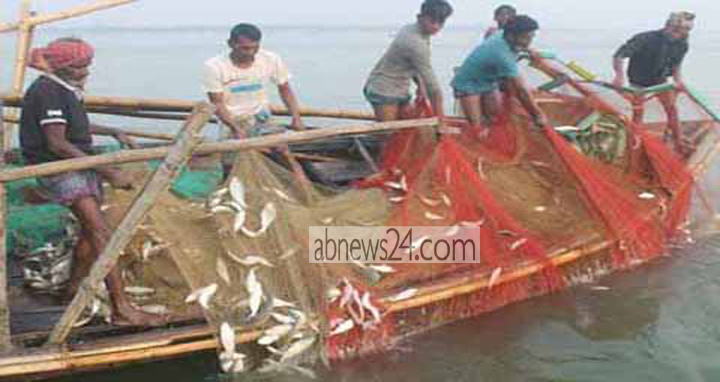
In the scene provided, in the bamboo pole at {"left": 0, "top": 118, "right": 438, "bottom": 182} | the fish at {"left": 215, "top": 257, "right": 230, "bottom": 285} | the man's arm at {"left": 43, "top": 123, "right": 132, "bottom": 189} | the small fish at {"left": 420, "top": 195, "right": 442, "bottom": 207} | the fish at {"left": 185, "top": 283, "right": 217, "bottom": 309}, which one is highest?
the man's arm at {"left": 43, "top": 123, "right": 132, "bottom": 189}

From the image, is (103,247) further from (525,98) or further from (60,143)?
(525,98)

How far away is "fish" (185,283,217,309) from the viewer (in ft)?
18.0

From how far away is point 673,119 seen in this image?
9.92 meters

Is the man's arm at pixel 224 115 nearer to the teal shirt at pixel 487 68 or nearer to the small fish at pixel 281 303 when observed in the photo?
the small fish at pixel 281 303

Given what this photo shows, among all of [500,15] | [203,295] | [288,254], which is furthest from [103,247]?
[500,15]

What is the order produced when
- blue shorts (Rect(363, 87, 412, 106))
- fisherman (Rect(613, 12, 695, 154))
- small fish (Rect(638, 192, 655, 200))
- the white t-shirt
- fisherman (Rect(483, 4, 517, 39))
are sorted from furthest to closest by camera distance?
fisherman (Rect(483, 4, 517, 39)) < fisherman (Rect(613, 12, 695, 154)) < blue shorts (Rect(363, 87, 412, 106)) < small fish (Rect(638, 192, 655, 200)) < the white t-shirt

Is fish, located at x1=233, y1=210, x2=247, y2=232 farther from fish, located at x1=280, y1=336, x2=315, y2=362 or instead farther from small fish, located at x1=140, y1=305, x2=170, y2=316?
fish, located at x1=280, y1=336, x2=315, y2=362

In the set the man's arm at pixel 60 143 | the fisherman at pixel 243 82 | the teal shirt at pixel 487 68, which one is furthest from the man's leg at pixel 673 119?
the man's arm at pixel 60 143

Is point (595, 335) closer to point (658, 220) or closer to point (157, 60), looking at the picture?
point (658, 220)

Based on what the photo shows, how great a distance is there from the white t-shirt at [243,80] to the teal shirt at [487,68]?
194 centimetres

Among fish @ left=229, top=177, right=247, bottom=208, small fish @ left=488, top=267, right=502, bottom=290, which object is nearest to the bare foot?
fish @ left=229, top=177, right=247, bottom=208

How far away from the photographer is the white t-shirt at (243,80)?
731 centimetres

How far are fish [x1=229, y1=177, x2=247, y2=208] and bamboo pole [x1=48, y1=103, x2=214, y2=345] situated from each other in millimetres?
667

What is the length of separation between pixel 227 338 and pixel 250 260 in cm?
61
